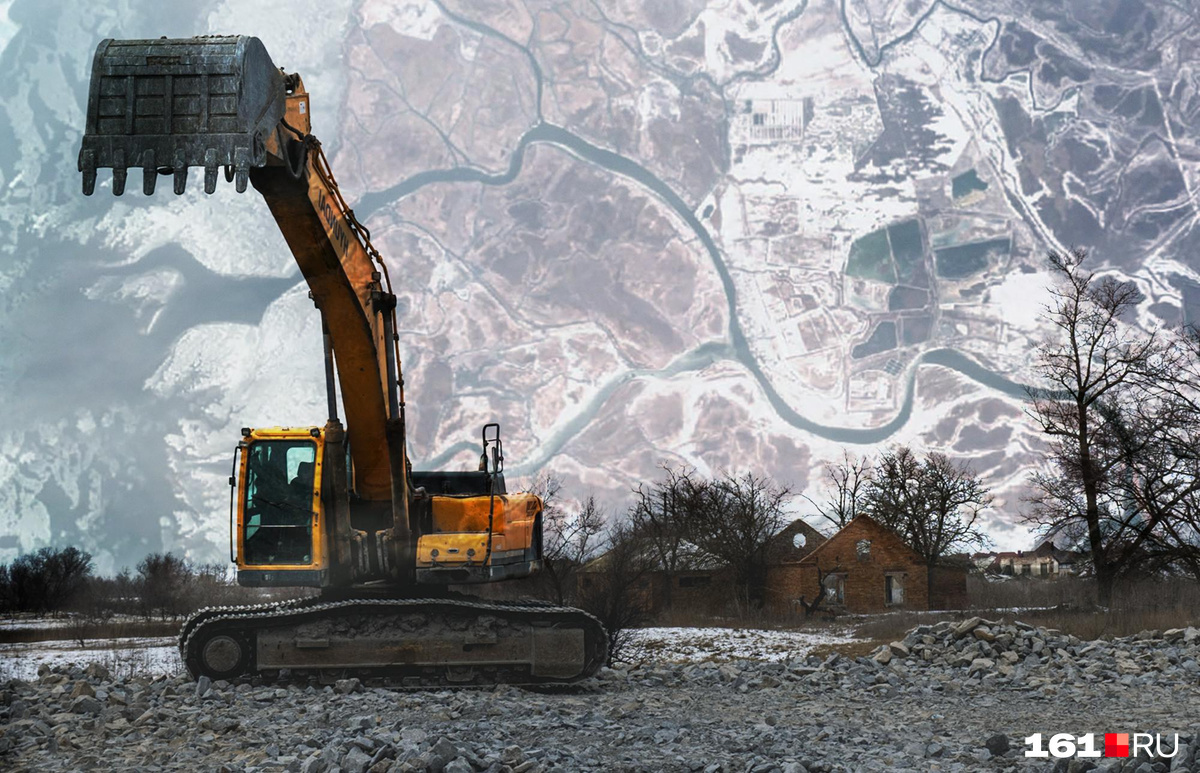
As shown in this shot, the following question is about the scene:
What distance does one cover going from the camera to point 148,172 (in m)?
8.43

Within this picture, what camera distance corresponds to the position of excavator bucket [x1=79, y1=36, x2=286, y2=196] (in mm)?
8445

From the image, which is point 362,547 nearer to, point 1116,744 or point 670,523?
point 1116,744

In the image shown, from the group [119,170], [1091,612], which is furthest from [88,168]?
[1091,612]

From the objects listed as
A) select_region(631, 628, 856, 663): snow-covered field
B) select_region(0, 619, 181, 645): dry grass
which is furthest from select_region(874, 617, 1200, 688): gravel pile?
select_region(0, 619, 181, 645): dry grass

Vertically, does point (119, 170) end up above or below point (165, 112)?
below

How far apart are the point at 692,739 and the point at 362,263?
224 inches

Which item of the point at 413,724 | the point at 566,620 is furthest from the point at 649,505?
the point at 413,724

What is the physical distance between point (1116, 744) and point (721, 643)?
14822 millimetres

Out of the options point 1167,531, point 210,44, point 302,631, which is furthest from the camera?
point 1167,531

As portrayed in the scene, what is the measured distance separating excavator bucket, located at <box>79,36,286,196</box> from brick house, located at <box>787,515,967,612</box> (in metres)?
33.4

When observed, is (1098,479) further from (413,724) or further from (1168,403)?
(413,724)

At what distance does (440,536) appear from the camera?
12.5 meters

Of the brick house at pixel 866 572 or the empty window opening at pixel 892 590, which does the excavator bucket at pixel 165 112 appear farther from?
the empty window opening at pixel 892 590

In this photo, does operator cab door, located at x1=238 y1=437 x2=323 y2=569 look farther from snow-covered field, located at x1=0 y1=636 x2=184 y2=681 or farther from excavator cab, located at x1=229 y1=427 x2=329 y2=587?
snow-covered field, located at x1=0 y1=636 x2=184 y2=681
